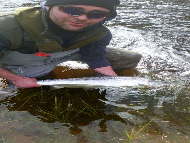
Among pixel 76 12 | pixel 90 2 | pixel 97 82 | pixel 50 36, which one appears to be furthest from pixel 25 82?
pixel 90 2

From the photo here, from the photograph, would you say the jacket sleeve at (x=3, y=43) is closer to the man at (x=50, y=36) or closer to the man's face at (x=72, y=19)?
the man at (x=50, y=36)

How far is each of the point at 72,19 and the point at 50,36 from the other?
1.49 feet

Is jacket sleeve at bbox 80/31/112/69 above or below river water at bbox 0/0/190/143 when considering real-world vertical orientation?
above

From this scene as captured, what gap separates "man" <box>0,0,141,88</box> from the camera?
2.94m

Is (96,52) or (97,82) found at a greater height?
(96,52)

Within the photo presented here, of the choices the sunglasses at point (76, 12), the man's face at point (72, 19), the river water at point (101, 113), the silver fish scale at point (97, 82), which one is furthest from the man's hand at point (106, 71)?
the sunglasses at point (76, 12)

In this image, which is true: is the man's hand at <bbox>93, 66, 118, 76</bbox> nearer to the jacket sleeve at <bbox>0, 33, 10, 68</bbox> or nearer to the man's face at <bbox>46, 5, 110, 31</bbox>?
the man's face at <bbox>46, 5, 110, 31</bbox>

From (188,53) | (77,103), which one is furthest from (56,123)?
(188,53)

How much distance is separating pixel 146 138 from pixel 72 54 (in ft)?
7.71

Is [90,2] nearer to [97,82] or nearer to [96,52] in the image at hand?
[96,52]

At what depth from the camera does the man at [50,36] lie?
294 cm

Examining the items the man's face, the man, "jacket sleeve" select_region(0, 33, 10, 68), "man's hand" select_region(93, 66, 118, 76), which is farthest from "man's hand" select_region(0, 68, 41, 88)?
"man's hand" select_region(93, 66, 118, 76)

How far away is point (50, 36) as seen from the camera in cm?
309

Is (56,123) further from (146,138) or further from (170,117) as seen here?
(170,117)
